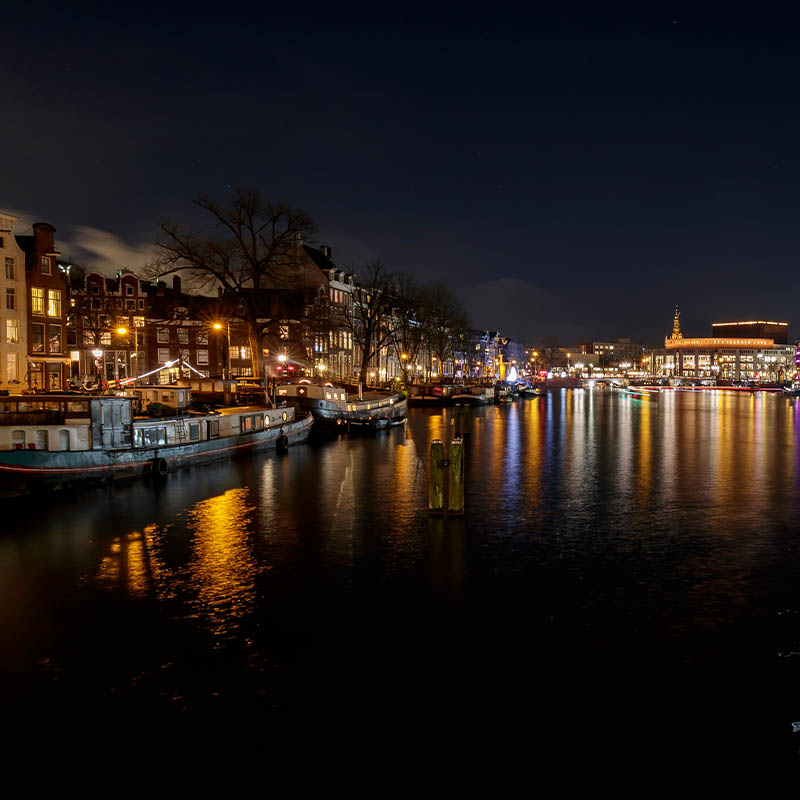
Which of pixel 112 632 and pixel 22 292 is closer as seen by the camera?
pixel 112 632

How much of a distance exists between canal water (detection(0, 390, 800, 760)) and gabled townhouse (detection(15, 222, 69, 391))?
37.5 metres

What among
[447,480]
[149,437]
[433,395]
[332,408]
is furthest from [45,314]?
[447,480]

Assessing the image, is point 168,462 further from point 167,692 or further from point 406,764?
point 406,764

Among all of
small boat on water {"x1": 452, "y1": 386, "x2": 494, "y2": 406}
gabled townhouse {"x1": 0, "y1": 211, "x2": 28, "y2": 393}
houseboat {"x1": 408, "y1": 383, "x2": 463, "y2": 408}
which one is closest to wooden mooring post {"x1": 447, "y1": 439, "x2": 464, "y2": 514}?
gabled townhouse {"x1": 0, "y1": 211, "x2": 28, "y2": 393}

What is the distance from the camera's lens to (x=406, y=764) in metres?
8.09

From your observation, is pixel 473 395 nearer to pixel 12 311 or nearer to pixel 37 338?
pixel 37 338

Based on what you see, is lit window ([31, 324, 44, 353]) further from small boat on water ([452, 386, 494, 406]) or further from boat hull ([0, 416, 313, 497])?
small boat on water ([452, 386, 494, 406])

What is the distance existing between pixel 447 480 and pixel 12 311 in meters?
48.9

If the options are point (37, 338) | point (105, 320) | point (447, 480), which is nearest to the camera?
point (447, 480)

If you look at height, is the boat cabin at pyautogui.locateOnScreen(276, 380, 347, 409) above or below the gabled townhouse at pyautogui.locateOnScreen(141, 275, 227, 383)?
below

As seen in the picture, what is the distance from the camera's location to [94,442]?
88.4ft

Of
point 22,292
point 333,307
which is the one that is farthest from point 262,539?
point 333,307

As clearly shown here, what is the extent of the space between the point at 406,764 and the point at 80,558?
39.1 feet

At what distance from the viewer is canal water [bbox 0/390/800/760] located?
9438mm
